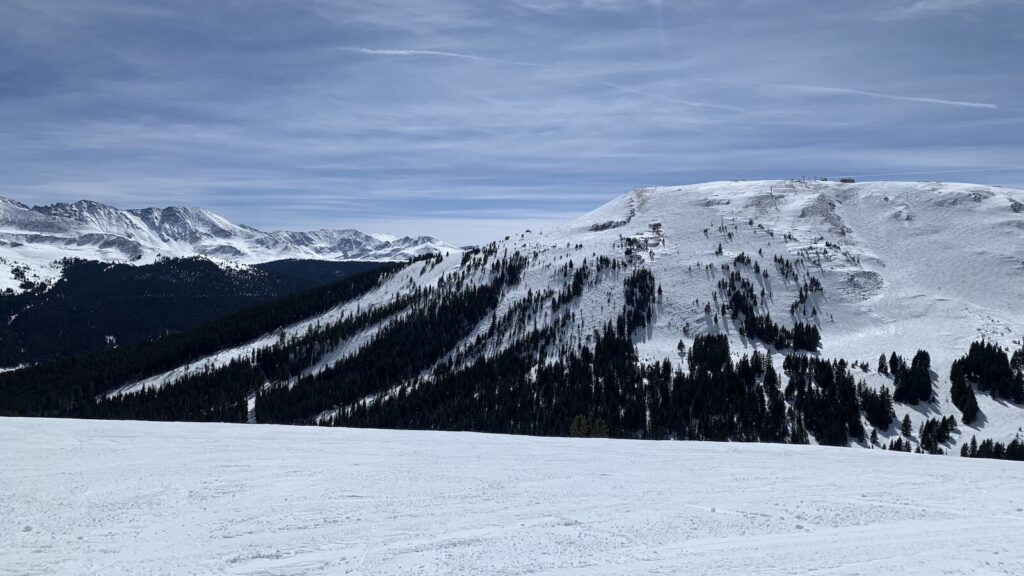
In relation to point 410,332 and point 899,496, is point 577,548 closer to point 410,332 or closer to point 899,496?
point 899,496

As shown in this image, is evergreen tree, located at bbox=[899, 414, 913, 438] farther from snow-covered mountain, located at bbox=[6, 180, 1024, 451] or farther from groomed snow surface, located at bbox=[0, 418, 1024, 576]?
groomed snow surface, located at bbox=[0, 418, 1024, 576]

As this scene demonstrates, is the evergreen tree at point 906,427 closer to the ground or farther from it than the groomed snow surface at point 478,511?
closer to the ground

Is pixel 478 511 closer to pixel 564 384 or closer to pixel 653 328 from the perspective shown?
pixel 564 384

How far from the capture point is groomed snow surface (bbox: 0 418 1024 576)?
38.6 feet

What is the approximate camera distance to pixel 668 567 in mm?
11625

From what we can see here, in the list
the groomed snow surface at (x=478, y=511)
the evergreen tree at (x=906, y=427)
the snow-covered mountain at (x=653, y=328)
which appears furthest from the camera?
the snow-covered mountain at (x=653, y=328)

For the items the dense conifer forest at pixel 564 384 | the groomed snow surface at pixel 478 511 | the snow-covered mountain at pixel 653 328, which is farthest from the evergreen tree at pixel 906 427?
the groomed snow surface at pixel 478 511

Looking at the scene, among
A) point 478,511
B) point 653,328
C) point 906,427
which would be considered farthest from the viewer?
point 653,328

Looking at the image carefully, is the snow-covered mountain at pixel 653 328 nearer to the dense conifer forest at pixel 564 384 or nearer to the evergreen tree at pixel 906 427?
the dense conifer forest at pixel 564 384


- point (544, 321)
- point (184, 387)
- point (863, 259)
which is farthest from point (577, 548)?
point (863, 259)

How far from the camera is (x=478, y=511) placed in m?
15.0

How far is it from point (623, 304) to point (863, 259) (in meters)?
91.9

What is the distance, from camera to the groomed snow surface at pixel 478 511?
11.8 m

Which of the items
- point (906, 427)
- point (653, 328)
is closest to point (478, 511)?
point (906, 427)
